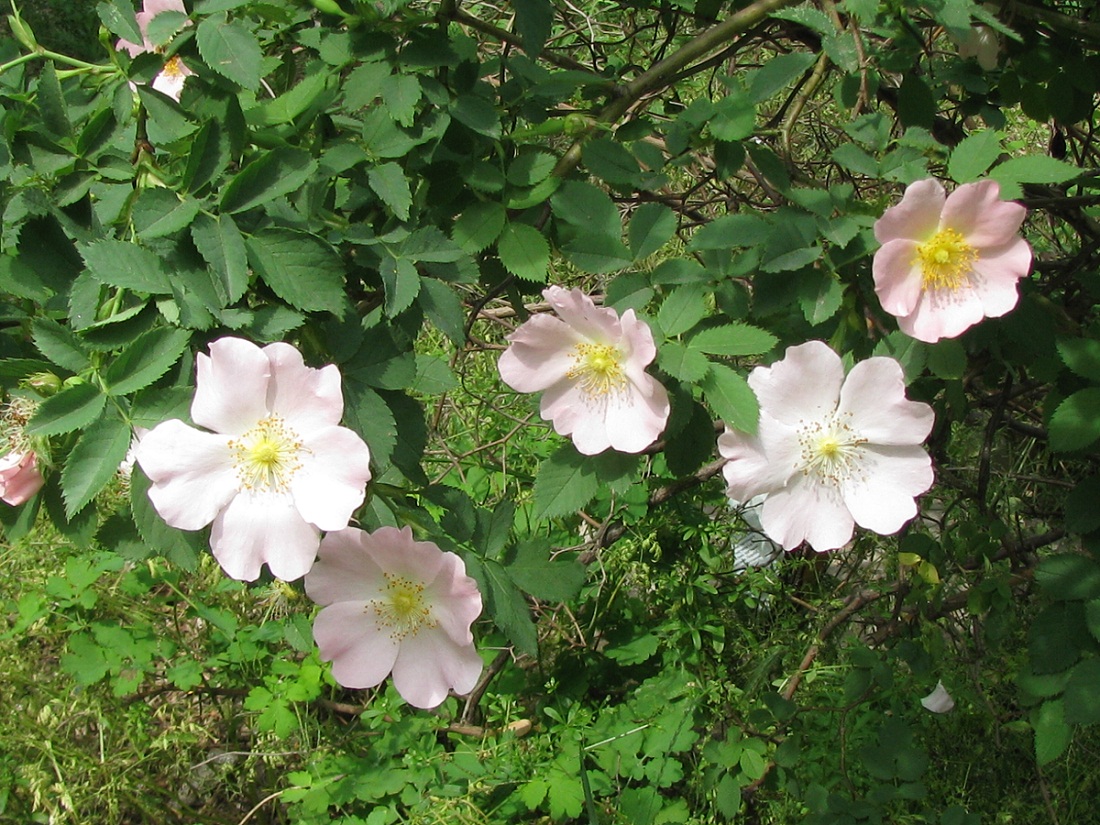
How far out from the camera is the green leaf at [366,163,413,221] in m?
1.01

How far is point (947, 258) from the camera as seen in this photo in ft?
3.23

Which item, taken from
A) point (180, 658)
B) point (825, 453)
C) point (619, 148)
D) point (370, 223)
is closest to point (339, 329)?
point (370, 223)

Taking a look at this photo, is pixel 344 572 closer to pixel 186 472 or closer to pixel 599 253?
pixel 186 472

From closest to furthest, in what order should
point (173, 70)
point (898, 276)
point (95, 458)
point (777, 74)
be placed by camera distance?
point (95, 458)
point (898, 276)
point (777, 74)
point (173, 70)

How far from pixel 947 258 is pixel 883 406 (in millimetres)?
159

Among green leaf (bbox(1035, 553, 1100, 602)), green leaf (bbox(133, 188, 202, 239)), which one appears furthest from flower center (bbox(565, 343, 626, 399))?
green leaf (bbox(1035, 553, 1100, 602))

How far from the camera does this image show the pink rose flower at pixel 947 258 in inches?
37.9

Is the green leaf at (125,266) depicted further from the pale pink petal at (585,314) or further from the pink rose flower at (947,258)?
the pink rose flower at (947,258)

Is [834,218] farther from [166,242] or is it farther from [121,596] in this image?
[121,596]

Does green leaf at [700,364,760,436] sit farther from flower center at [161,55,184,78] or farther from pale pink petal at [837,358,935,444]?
flower center at [161,55,184,78]

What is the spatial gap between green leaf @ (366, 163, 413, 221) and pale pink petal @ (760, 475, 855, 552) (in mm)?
489

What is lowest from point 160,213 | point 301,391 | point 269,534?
point 269,534

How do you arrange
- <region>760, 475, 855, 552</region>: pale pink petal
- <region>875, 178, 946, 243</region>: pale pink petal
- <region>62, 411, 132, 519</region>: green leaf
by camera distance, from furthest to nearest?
<region>760, 475, 855, 552</region>: pale pink petal → <region>875, 178, 946, 243</region>: pale pink petal → <region>62, 411, 132, 519</region>: green leaf

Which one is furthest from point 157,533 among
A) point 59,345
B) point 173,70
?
point 173,70
